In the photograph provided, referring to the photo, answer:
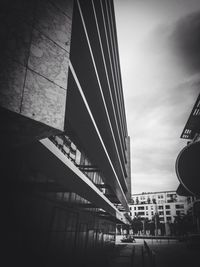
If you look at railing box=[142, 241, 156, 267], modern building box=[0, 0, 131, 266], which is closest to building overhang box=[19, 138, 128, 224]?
modern building box=[0, 0, 131, 266]

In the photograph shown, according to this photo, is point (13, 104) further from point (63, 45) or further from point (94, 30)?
point (94, 30)

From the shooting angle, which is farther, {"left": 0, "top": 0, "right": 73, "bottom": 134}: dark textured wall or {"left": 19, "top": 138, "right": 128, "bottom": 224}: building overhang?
{"left": 19, "top": 138, "right": 128, "bottom": 224}: building overhang

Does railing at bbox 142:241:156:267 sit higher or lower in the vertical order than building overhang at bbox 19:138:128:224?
lower

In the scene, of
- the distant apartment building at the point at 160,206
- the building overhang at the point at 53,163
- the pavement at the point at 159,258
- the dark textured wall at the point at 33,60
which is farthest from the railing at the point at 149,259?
the distant apartment building at the point at 160,206

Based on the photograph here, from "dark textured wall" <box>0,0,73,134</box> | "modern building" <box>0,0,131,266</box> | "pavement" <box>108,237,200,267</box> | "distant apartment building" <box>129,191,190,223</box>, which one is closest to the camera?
"dark textured wall" <box>0,0,73,134</box>

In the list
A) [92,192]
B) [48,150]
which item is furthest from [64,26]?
[92,192]

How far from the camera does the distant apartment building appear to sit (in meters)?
108

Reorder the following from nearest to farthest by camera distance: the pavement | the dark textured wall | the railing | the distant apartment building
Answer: the dark textured wall, the railing, the pavement, the distant apartment building

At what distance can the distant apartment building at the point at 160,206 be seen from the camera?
108 meters

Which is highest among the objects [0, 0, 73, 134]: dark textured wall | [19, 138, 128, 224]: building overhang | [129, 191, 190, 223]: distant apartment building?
[0, 0, 73, 134]: dark textured wall

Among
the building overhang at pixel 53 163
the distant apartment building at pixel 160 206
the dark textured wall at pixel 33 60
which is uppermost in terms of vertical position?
the dark textured wall at pixel 33 60

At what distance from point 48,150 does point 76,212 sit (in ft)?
23.3

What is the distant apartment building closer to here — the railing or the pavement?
the pavement

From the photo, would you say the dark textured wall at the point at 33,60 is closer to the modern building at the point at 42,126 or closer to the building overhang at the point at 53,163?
the modern building at the point at 42,126
